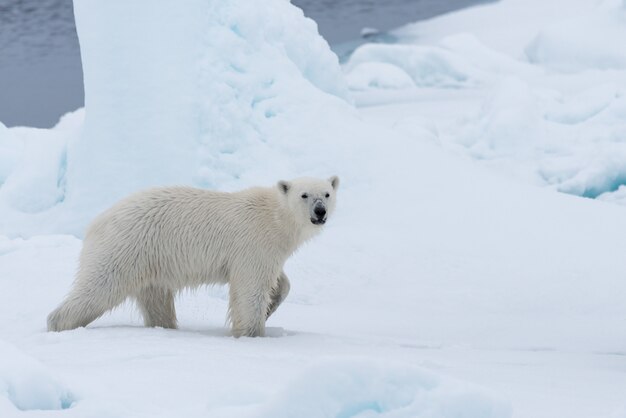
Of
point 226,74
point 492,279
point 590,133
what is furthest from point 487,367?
point 590,133

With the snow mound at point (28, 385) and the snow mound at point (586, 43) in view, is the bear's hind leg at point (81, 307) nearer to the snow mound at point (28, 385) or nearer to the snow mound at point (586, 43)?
the snow mound at point (28, 385)

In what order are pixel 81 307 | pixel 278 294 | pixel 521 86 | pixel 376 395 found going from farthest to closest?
pixel 521 86 < pixel 278 294 < pixel 81 307 < pixel 376 395

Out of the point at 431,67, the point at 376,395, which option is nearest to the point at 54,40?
the point at 431,67

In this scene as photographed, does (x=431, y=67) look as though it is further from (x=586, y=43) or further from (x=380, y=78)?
(x=586, y=43)

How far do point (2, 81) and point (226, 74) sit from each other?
22.3 metres

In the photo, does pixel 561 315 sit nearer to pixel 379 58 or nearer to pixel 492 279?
pixel 492 279

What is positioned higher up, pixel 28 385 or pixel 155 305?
pixel 28 385

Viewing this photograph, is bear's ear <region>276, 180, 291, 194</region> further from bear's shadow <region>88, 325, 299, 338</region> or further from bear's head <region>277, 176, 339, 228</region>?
bear's shadow <region>88, 325, 299, 338</region>

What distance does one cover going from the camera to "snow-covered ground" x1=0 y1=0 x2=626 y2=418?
8.02ft

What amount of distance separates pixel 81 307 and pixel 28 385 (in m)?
2.10

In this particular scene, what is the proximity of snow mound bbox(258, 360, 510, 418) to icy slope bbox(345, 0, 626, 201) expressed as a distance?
9877 millimetres

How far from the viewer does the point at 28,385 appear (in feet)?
7.61

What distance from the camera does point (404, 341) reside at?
4930mm

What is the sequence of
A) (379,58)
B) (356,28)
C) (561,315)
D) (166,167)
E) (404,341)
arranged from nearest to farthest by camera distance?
(404,341) → (561,315) → (166,167) → (379,58) → (356,28)
